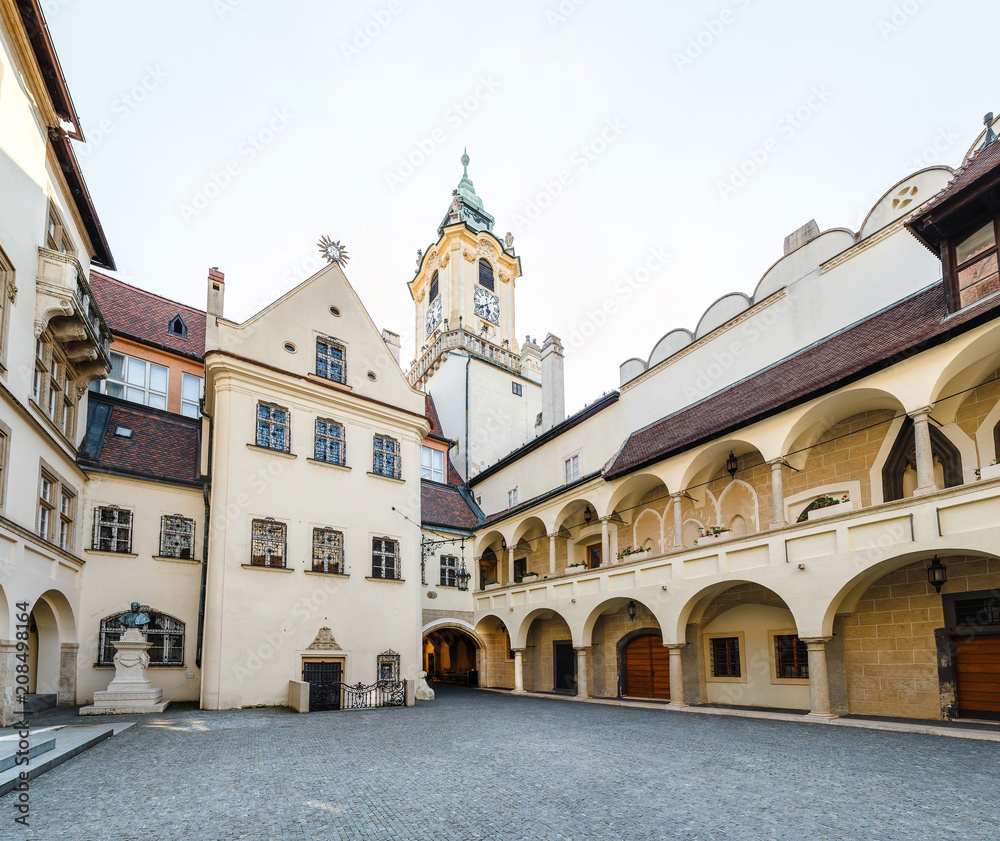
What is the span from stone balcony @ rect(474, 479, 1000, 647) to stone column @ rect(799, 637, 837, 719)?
0.25 metres

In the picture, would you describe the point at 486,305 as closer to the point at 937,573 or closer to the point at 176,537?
the point at 176,537

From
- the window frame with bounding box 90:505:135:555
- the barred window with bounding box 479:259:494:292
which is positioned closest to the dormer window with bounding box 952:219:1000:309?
the window frame with bounding box 90:505:135:555

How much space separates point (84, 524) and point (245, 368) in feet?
20.1

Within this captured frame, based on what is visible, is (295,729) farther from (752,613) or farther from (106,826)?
(752,613)

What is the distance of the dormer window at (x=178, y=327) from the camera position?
25.1 m

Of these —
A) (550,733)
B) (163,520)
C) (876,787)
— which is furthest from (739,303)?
(163,520)

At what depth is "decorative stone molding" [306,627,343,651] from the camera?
1903 centimetres

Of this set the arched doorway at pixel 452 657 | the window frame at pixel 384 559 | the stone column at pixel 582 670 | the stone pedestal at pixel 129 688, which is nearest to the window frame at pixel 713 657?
the stone column at pixel 582 670

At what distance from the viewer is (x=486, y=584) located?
1166 inches

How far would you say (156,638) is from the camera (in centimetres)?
1869

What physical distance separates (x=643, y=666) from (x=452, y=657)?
1398 cm

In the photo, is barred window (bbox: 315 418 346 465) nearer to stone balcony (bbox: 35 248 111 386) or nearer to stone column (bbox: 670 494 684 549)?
stone balcony (bbox: 35 248 111 386)

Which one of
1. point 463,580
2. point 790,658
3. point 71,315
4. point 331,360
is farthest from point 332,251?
point 790,658

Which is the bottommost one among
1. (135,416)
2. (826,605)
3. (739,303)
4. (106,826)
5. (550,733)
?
(550,733)
